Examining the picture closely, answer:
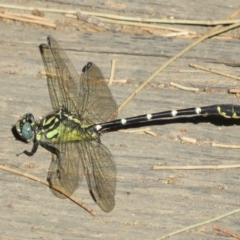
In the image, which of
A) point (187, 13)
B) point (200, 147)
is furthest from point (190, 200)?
point (187, 13)

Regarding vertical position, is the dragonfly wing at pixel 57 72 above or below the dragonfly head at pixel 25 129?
above

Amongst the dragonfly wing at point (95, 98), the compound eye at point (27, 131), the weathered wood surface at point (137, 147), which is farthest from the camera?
the dragonfly wing at point (95, 98)

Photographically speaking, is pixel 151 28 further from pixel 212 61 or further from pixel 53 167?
pixel 53 167

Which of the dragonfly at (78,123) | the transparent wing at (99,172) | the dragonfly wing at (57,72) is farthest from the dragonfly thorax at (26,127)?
the transparent wing at (99,172)

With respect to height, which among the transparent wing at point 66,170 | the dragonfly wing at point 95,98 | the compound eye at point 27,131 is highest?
the dragonfly wing at point 95,98

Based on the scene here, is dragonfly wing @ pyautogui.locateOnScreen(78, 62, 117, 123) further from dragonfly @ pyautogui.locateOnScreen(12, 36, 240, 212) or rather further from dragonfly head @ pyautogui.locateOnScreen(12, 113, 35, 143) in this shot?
dragonfly head @ pyautogui.locateOnScreen(12, 113, 35, 143)

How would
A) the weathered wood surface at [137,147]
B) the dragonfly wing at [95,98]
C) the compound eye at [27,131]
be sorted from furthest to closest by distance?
the dragonfly wing at [95,98] → the compound eye at [27,131] → the weathered wood surface at [137,147]

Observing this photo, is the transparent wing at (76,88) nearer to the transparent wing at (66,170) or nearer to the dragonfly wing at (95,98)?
the dragonfly wing at (95,98)
